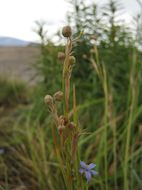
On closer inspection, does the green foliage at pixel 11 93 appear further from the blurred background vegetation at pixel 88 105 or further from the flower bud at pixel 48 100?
the flower bud at pixel 48 100

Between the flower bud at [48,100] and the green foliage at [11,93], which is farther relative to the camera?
the green foliage at [11,93]

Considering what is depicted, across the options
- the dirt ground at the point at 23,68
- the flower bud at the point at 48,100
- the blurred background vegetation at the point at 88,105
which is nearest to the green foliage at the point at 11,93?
the dirt ground at the point at 23,68

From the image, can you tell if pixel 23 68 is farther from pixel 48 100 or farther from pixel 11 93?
pixel 48 100

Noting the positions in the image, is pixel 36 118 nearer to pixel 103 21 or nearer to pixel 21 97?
pixel 103 21

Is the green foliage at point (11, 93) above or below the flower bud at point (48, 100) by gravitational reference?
below

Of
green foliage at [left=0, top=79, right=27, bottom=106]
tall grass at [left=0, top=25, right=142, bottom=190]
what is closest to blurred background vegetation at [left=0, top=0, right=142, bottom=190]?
tall grass at [left=0, top=25, right=142, bottom=190]

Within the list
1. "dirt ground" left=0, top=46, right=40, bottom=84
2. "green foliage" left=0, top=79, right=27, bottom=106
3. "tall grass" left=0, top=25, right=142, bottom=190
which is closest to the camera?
"tall grass" left=0, top=25, right=142, bottom=190

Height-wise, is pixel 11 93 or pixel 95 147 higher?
pixel 95 147

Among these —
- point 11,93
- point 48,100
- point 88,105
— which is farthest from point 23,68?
point 48,100

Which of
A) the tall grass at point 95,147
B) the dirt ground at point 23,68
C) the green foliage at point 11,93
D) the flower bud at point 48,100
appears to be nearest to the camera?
the flower bud at point 48,100

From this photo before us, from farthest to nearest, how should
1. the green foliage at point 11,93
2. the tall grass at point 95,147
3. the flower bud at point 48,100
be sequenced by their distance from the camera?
1. the green foliage at point 11,93
2. the tall grass at point 95,147
3. the flower bud at point 48,100

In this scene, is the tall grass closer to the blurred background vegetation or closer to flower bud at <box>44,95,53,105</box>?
the blurred background vegetation

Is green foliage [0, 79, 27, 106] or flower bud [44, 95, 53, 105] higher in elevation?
flower bud [44, 95, 53, 105]

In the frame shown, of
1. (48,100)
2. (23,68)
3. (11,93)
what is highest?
(48,100)
